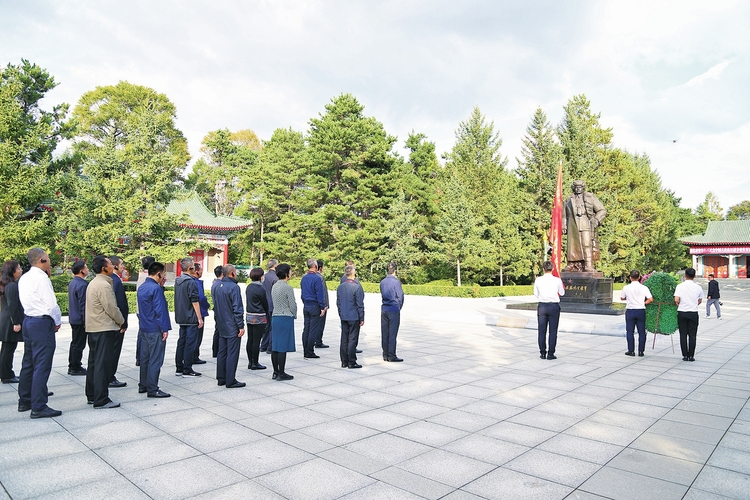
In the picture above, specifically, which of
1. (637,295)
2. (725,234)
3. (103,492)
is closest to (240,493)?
(103,492)

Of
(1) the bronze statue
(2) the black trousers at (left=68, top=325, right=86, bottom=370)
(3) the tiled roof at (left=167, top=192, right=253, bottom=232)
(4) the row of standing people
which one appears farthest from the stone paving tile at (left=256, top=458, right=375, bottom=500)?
(3) the tiled roof at (left=167, top=192, right=253, bottom=232)

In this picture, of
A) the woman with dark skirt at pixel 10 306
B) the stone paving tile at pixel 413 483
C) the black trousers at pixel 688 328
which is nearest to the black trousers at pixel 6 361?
the woman with dark skirt at pixel 10 306

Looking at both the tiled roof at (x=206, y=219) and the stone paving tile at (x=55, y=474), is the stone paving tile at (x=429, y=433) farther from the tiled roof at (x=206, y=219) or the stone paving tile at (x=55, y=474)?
the tiled roof at (x=206, y=219)

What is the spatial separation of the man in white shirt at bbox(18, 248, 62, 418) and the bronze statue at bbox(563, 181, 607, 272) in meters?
13.7

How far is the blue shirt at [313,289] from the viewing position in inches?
291

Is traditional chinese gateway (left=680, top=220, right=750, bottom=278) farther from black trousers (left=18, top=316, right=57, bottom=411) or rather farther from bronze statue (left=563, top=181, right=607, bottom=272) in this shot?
black trousers (left=18, top=316, right=57, bottom=411)

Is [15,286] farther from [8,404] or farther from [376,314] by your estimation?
[376,314]

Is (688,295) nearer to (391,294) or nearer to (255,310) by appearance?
(391,294)

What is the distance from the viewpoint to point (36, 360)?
4.54 m

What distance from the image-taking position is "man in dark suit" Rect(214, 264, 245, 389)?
225 inches

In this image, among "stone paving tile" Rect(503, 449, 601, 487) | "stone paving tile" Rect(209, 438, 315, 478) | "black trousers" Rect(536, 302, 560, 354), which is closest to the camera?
"stone paving tile" Rect(503, 449, 601, 487)

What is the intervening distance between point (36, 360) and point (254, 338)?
2500 mm

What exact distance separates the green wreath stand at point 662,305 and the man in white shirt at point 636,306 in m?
0.20

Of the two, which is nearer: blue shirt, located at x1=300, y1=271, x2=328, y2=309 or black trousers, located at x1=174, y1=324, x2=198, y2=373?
Result: black trousers, located at x1=174, y1=324, x2=198, y2=373
